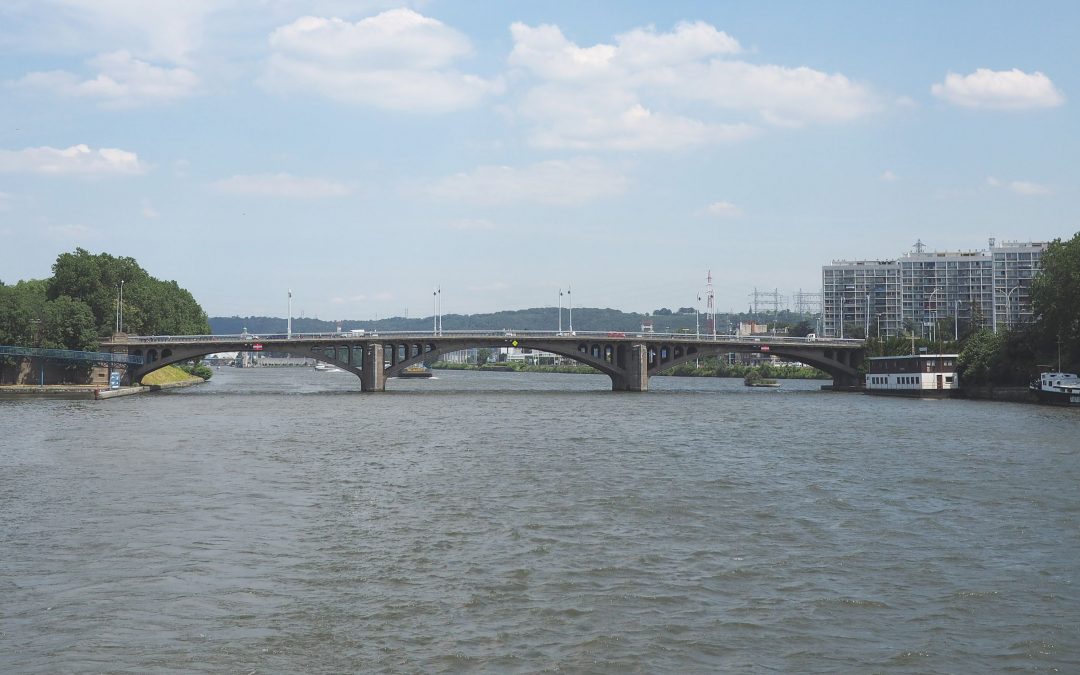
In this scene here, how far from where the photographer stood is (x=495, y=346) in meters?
137

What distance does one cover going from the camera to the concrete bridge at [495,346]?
433 ft

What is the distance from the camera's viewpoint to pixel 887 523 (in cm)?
3109

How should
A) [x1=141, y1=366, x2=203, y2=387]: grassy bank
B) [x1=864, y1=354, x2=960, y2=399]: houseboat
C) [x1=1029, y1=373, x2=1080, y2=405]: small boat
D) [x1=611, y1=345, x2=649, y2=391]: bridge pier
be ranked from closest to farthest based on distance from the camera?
[x1=1029, y1=373, x2=1080, y2=405]: small boat → [x1=864, y1=354, x2=960, y2=399]: houseboat → [x1=611, y1=345, x2=649, y2=391]: bridge pier → [x1=141, y1=366, x2=203, y2=387]: grassy bank

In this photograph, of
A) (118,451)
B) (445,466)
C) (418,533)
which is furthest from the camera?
(118,451)

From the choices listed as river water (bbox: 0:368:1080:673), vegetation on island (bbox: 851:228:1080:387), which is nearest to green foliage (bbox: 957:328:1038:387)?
vegetation on island (bbox: 851:228:1080:387)

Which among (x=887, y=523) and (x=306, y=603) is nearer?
(x=306, y=603)

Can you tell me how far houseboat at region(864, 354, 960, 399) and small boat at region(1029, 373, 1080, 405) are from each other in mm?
18041

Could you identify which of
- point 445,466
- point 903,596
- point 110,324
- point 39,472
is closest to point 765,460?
point 445,466

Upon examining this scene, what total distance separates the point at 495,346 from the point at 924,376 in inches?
2193

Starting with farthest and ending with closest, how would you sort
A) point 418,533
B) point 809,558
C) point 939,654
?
point 418,533, point 809,558, point 939,654

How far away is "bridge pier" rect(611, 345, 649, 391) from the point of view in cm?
13812

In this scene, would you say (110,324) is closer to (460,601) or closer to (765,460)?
(765,460)

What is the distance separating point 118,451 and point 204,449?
4315mm

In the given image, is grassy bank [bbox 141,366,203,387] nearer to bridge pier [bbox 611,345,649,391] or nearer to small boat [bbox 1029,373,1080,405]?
bridge pier [bbox 611,345,649,391]
